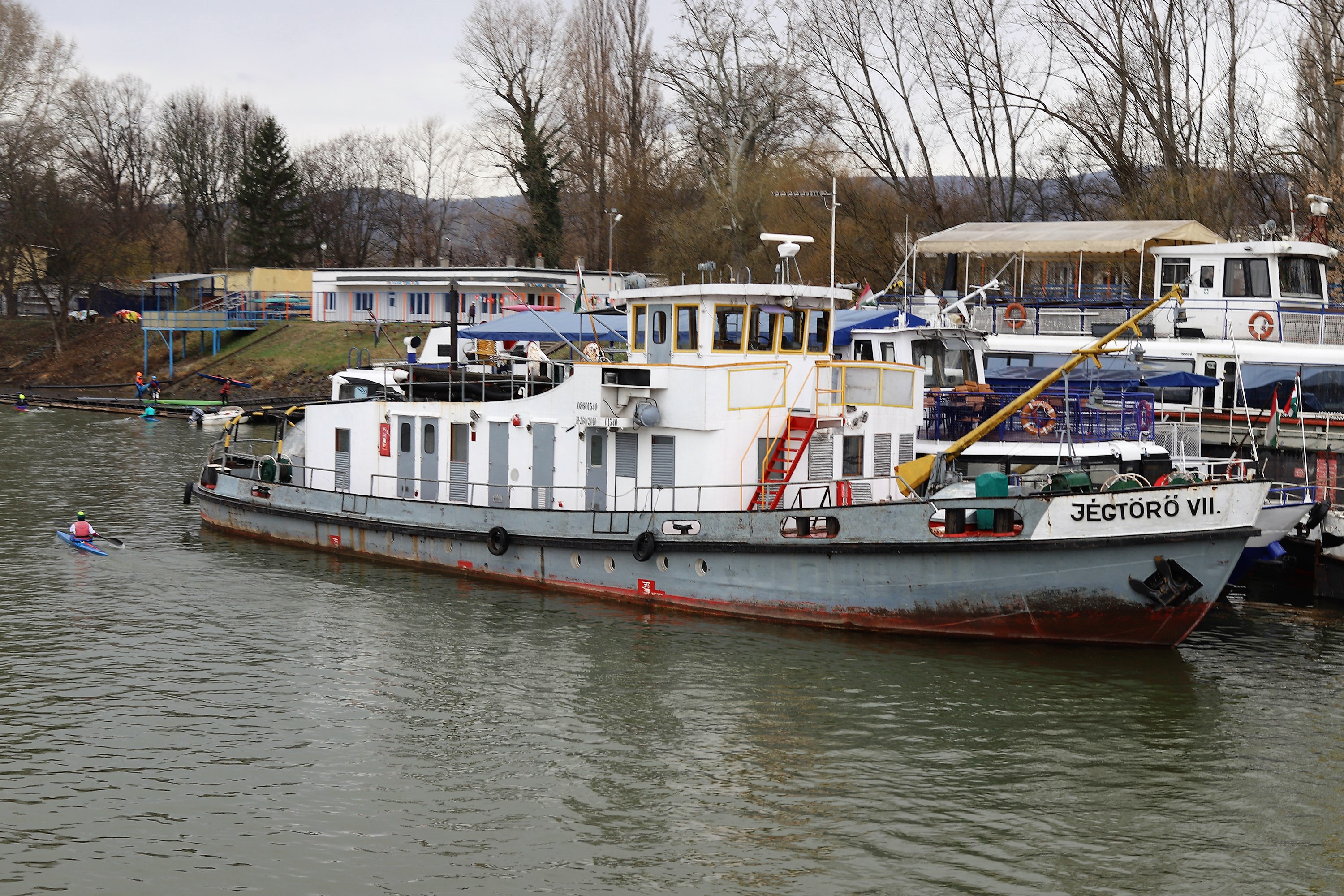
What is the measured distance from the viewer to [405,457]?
77.0 feet

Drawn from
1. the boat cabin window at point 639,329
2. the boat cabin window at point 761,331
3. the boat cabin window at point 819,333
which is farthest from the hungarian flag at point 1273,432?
the boat cabin window at point 639,329

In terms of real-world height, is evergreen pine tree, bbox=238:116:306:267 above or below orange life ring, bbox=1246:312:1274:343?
above

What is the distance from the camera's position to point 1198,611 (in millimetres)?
16766

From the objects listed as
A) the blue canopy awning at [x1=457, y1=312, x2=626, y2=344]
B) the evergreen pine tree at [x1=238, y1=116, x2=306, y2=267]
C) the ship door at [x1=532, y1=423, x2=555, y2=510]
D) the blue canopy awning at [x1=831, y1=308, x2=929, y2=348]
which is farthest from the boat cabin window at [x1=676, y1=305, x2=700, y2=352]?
the evergreen pine tree at [x1=238, y1=116, x2=306, y2=267]

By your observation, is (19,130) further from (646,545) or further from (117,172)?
(646,545)

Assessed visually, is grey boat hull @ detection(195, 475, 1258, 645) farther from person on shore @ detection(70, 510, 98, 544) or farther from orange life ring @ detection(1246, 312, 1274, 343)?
orange life ring @ detection(1246, 312, 1274, 343)

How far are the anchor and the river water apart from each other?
1022 mm

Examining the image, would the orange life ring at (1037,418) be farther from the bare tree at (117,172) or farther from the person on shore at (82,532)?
the bare tree at (117,172)

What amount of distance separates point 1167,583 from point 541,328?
19483 millimetres

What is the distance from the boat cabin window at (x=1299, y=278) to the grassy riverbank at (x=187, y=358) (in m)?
38.2

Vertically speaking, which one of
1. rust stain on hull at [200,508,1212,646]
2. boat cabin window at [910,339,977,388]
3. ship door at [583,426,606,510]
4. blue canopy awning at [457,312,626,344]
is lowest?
rust stain on hull at [200,508,1212,646]

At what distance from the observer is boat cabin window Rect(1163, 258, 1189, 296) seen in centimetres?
3120

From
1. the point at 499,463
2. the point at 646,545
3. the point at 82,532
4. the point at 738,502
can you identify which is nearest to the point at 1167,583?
the point at 738,502

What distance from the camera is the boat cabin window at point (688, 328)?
19859 mm
